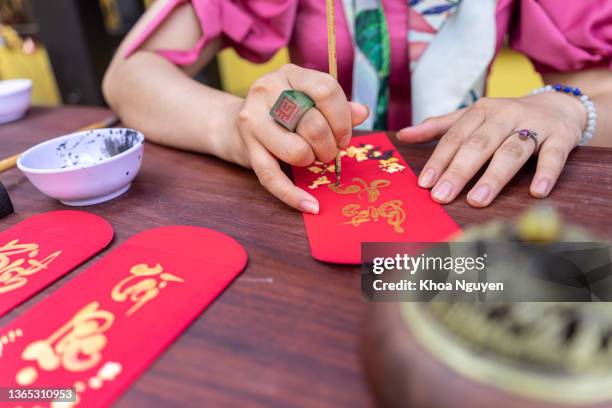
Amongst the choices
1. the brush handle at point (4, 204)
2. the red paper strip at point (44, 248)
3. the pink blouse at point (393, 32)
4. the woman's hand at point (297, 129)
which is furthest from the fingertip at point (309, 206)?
the pink blouse at point (393, 32)

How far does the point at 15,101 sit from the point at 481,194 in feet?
3.42

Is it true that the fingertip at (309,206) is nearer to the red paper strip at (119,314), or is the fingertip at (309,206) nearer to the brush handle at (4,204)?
the red paper strip at (119,314)

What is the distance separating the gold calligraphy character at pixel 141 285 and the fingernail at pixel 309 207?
176 millimetres

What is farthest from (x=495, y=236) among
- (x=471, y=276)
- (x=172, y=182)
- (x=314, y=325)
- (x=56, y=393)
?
(x=172, y=182)

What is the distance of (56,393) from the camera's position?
1.10 feet

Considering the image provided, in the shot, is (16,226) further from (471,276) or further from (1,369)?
(471,276)

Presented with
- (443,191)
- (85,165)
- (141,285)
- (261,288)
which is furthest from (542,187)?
(85,165)

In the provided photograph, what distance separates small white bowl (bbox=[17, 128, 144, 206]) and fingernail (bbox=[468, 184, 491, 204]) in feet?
1.44

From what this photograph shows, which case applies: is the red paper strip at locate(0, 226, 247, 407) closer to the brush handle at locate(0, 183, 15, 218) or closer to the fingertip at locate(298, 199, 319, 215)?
the fingertip at locate(298, 199, 319, 215)

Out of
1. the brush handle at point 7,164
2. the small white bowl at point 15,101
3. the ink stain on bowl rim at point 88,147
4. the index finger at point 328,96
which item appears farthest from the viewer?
the small white bowl at point 15,101

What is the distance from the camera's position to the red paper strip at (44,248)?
47 centimetres

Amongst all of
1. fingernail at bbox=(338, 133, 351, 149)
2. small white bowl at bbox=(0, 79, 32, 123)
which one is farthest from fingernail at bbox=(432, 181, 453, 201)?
small white bowl at bbox=(0, 79, 32, 123)

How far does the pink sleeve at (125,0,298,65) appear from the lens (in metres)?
0.96

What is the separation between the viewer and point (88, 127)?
3.17ft
